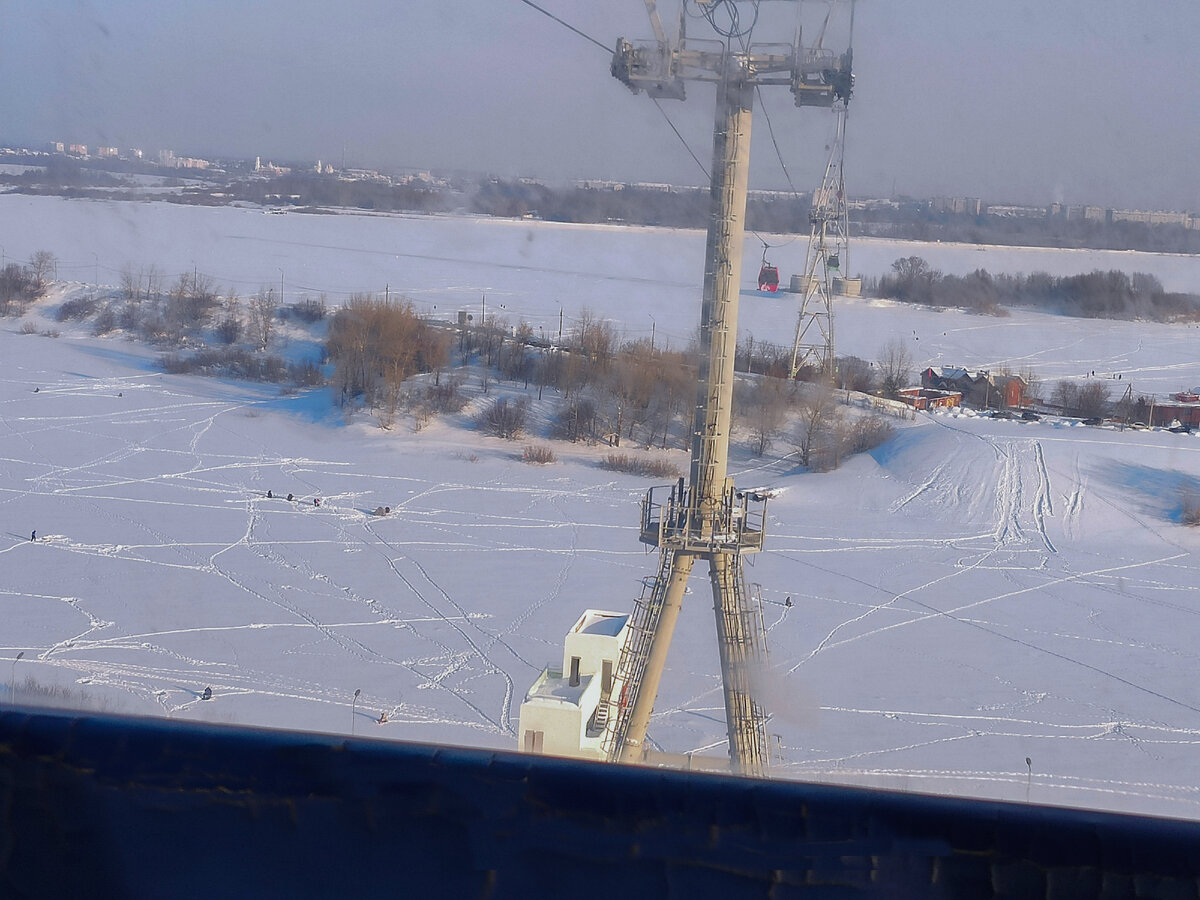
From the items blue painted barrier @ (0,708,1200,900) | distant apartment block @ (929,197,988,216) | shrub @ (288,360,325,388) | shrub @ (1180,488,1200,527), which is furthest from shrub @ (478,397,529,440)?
blue painted barrier @ (0,708,1200,900)

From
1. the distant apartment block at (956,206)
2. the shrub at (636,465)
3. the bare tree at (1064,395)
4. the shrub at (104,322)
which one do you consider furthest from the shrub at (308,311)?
the bare tree at (1064,395)

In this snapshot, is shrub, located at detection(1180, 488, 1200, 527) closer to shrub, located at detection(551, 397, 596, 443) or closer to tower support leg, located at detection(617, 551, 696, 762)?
shrub, located at detection(551, 397, 596, 443)

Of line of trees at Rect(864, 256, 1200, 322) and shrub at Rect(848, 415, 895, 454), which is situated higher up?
line of trees at Rect(864, 256, 1200, 322)

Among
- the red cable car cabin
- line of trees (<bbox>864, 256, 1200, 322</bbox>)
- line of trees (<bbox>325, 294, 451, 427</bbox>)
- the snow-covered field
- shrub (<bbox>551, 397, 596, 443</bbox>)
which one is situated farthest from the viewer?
line of trees (<bbox>325, 294, 451, 427</bbox>)

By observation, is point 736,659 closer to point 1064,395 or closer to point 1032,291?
point 1032,291

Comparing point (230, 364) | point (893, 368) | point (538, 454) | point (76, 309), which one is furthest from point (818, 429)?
point (76, 309)

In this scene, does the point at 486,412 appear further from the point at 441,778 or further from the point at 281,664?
the point at 441,778

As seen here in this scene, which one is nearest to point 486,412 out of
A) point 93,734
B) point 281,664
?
point 281,664
